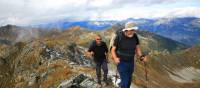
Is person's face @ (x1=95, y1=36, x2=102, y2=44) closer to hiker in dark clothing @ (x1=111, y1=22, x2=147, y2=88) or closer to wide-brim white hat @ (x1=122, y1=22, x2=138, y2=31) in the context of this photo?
hiker in dark clothing @ (x1=111, y1=22, x2=147, y2=88)

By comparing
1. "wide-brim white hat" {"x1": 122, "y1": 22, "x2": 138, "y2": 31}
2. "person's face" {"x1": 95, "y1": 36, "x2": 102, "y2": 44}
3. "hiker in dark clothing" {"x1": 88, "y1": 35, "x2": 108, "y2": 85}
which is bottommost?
"hiker in dark clothing" {"x1": 88, "y1": 35, "x2": 108, "y2": 85}

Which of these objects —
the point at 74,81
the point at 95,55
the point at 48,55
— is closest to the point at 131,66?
the point at 95,55

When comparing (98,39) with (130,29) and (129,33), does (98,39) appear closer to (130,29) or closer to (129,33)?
(129,33)

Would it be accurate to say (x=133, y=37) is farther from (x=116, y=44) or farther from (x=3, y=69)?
(x=3, y=69)

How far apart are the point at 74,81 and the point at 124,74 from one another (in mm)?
13567

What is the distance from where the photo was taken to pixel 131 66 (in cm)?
1848

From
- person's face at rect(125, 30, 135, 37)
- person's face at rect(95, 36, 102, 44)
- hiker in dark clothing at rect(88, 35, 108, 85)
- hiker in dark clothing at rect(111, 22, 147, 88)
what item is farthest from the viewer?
hiker in dark clothing at rect(88, 35, 108, 85)

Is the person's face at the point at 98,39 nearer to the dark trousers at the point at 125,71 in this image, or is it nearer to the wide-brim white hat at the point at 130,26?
the dark trousers at the point at 125,71

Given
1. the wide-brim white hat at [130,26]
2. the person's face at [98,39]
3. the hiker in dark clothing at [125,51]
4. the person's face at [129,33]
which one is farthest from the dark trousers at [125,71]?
the person's face at [98,39]

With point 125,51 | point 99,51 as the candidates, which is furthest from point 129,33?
point 99,51

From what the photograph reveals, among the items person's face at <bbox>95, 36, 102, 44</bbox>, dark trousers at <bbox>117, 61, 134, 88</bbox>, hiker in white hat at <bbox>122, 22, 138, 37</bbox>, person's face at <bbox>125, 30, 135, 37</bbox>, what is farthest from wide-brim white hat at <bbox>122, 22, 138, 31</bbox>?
person's face at <bbox>95, 36, 102, 44</bbox>

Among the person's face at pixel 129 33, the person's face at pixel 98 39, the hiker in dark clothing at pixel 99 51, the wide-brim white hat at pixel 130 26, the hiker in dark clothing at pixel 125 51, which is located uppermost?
the wide-brim white hat at pixel 130 26

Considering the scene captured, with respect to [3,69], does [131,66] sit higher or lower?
higher

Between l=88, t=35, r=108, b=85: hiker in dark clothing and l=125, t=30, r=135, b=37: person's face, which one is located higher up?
l=125, t=30, r=135, b=37: person's face
